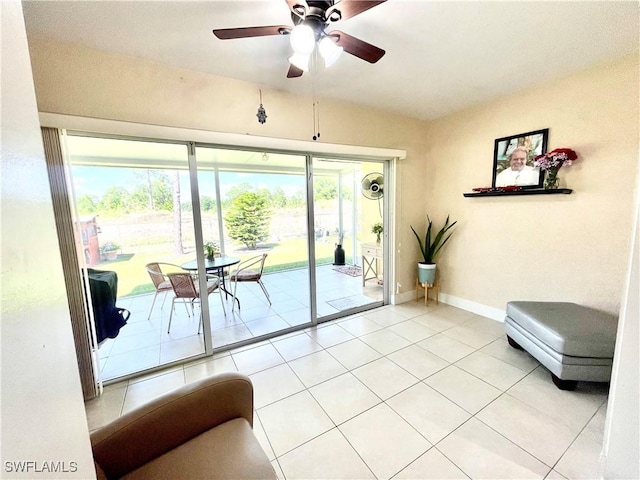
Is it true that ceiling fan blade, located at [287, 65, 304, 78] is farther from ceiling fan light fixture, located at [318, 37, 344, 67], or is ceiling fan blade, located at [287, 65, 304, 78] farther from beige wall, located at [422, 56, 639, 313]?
beige wall, located at [422, 56, 639, 313]

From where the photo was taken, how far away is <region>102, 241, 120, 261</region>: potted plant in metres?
2.79

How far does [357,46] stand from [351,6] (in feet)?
0.85

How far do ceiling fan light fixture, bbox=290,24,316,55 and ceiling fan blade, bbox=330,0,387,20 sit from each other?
15 centimetres

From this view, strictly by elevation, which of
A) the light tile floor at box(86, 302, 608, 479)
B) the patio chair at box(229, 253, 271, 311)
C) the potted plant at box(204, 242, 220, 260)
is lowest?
the light tile floor at box(86, 302, 608, 479)

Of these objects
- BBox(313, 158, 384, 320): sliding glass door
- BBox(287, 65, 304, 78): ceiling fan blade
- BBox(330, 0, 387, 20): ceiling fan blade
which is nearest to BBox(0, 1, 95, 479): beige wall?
BBox(330, 0, 387, 20): ceiling fan blade

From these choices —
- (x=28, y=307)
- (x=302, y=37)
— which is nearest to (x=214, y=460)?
(x=28, y=307)

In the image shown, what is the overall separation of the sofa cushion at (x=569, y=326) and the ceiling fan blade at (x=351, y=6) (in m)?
2.49

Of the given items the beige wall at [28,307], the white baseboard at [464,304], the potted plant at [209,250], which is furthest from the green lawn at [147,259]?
the beige wall at [28,307]

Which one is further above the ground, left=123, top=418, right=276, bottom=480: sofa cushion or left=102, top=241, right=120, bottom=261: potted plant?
left=102, top=241, right=120, bottom=261: potted plant

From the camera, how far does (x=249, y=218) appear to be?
375 cm

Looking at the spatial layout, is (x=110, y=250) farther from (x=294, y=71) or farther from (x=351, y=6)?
(x=351, y=6)

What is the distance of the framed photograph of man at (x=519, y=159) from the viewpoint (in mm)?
2566

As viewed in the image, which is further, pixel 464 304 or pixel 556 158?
pixel 464 304

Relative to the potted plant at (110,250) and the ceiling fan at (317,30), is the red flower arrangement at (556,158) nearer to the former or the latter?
the ceiling fan at (317,30)
